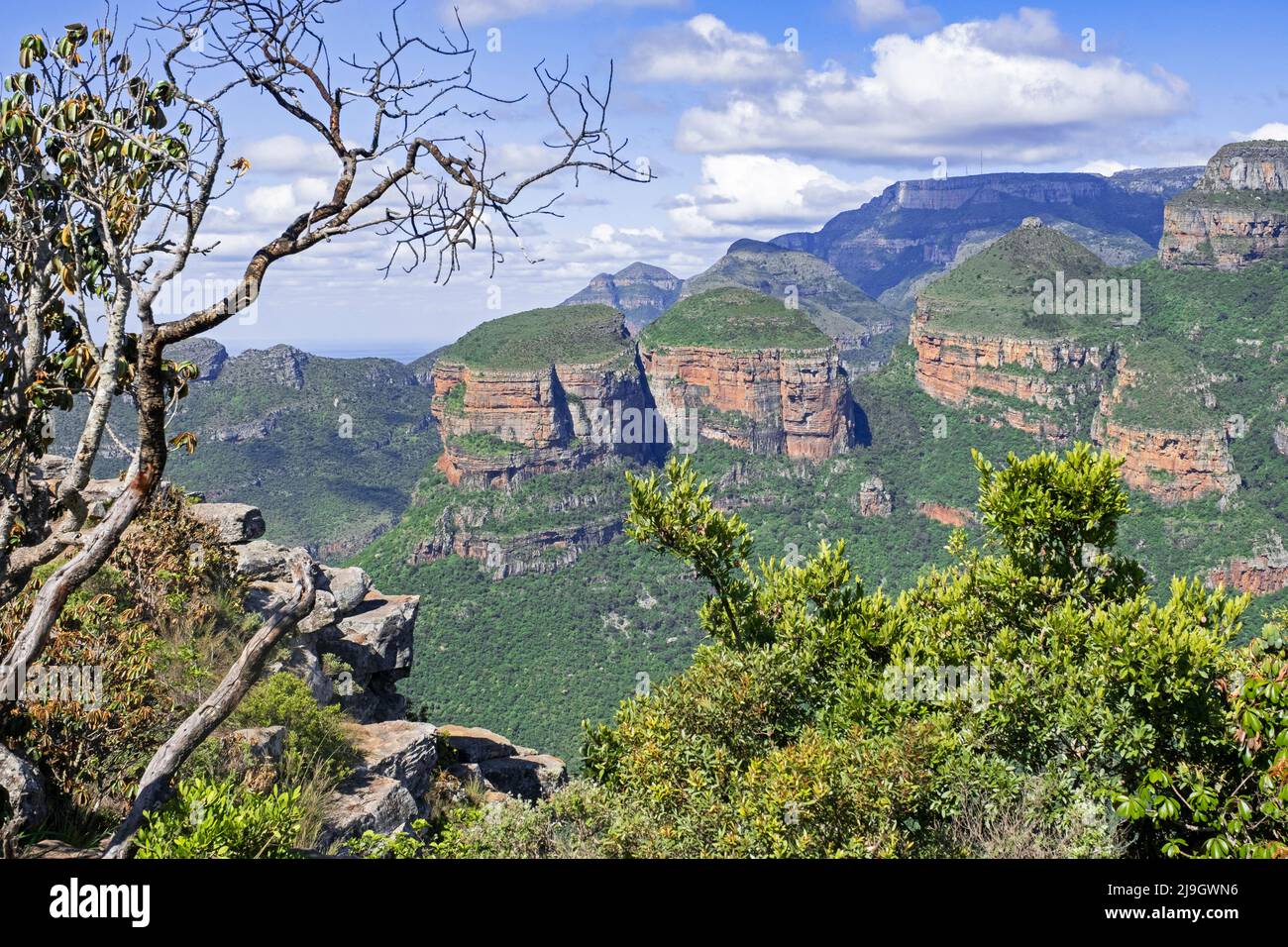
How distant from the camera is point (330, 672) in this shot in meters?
20.4

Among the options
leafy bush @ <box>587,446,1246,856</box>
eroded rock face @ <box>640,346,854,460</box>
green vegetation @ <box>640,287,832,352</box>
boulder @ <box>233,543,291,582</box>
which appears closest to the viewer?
leafy bush @ <box>587,446,1246,856</box>

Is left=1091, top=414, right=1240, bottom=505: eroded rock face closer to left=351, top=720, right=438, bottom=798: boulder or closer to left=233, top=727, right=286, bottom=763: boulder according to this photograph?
left=351, top=720, right=438, bottom=798: boulder

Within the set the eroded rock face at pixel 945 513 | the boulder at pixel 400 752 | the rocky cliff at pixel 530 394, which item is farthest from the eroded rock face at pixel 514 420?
the boulder at pixel 400 752

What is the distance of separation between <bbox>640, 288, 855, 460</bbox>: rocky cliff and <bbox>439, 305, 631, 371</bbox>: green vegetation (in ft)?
37.8

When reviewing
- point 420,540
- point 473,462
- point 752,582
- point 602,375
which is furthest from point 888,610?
point 602,375

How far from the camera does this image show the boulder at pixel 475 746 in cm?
2269

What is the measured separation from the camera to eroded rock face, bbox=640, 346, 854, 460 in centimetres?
13650

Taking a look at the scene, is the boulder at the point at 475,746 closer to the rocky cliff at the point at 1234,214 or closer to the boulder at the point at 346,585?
the boulder at the point at 346,585

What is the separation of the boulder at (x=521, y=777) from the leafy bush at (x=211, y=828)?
13.4m

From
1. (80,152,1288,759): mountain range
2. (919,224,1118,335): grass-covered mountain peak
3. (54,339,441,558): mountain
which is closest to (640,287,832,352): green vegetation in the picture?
(80,152,1288,759): mountain range

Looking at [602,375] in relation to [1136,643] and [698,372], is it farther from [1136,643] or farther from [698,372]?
[1136,643]

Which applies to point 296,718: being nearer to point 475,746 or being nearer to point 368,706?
point 368,706

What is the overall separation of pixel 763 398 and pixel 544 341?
117 ft

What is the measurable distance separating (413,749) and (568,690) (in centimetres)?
6783
